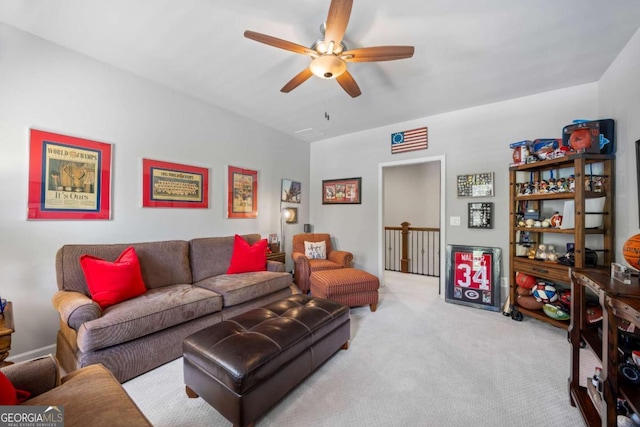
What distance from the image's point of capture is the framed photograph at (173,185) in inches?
112

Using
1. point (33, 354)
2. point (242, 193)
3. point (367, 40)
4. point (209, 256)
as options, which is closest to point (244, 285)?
point (209, 256)

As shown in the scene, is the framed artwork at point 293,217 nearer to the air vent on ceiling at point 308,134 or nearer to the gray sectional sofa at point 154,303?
the air vent on ceiling at point 308,134

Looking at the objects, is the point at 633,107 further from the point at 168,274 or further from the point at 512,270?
the point at 168,274

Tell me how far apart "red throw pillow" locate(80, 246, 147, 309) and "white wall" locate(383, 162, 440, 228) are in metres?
5.27

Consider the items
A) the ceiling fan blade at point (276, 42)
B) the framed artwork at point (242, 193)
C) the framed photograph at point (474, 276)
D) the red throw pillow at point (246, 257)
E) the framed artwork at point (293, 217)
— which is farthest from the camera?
the framed artwork at point (293, 217)

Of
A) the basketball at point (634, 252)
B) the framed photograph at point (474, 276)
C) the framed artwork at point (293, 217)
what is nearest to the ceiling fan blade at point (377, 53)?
the basketball at point (634, 252)

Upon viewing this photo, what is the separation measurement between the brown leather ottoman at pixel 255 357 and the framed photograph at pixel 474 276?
7.54 ft

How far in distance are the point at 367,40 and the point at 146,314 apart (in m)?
2.85

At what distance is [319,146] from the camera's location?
508cm

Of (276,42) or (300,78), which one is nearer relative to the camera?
(276,42)

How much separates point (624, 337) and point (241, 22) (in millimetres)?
3359

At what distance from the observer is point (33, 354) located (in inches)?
83.3

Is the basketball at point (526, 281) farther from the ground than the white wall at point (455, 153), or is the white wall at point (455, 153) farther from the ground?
the white wall at point (455, 153)

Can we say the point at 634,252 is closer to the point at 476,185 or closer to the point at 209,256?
the point at 476,185
